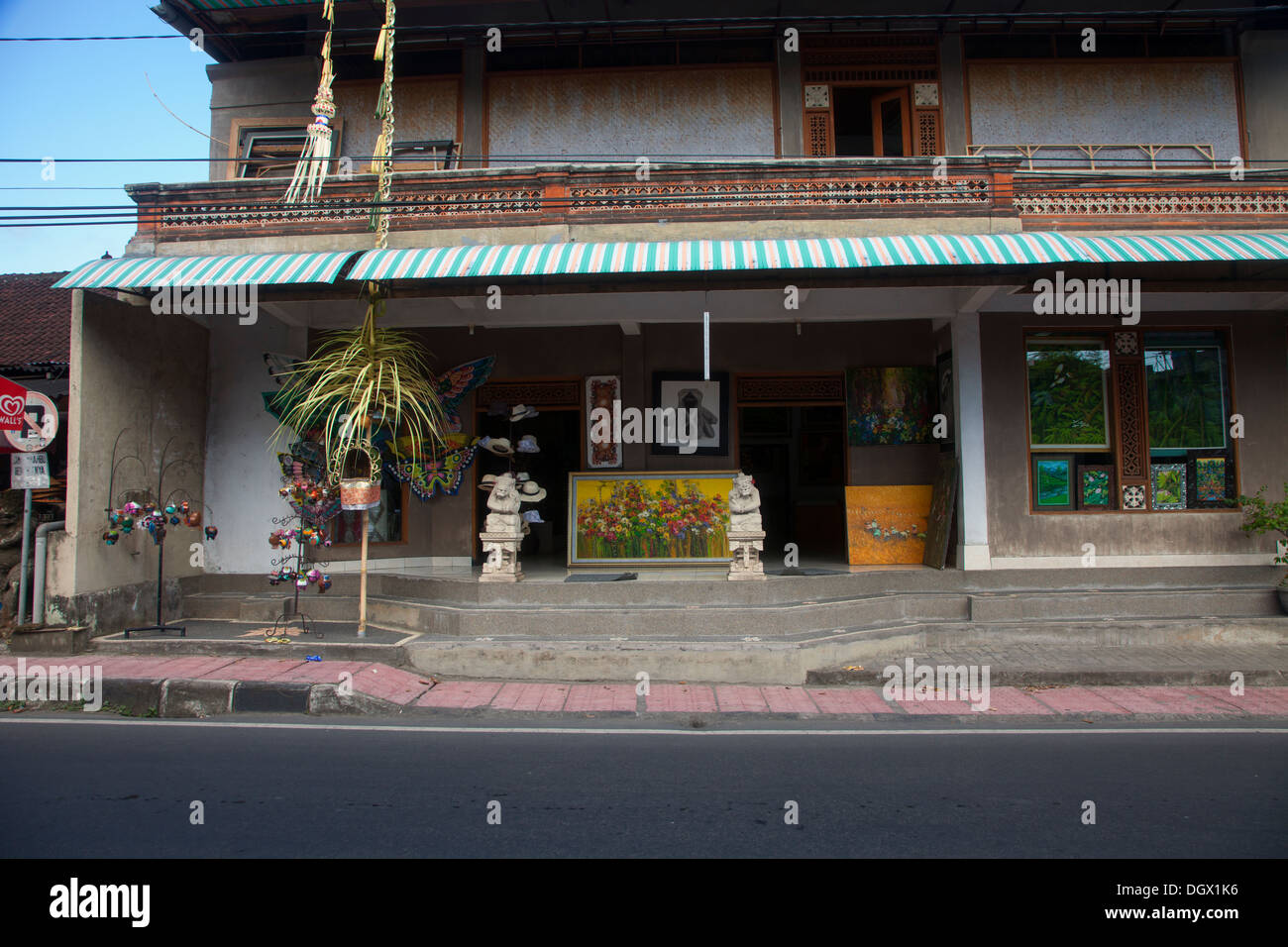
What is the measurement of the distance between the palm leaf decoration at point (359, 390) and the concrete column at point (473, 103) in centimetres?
394

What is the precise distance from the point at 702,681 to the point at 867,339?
20.1ft

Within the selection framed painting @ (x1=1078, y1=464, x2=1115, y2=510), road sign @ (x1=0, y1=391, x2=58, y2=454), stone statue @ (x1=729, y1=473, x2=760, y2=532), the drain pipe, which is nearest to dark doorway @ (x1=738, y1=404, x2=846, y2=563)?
framed painting @ (x1=1078, y1=464, x2=1115, y2=510)

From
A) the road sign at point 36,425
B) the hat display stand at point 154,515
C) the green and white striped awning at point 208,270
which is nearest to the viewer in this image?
the road sign at point 36,425

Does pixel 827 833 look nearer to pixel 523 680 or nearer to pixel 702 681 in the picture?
pixel 702 681

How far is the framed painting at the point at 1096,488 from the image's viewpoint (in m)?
10.3

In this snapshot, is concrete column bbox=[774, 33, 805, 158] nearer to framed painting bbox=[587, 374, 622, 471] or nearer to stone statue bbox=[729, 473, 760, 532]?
framed painting bbox=[587, 374, 622, 471]

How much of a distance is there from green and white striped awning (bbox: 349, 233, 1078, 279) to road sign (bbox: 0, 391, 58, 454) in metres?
3.89

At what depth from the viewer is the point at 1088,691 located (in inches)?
308

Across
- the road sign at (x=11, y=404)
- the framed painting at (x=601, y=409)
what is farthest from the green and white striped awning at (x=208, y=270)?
the framed painting at (x=601, y=409)

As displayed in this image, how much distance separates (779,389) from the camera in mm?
11805

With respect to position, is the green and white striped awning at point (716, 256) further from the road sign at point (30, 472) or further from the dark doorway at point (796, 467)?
the dark doorway at point (796, 467)

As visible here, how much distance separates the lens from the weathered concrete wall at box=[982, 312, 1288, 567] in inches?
402

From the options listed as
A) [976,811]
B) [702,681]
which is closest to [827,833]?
[976,811]

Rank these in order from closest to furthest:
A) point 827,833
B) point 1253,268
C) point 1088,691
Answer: point 827,833, point 1088,691, point 1253,268
